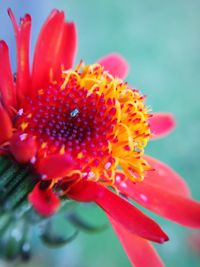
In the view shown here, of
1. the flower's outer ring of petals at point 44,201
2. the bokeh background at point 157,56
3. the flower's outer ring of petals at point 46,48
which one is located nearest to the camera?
the flower's outer ring of petals at point 44,201

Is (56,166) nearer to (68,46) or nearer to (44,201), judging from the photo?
(44,201)

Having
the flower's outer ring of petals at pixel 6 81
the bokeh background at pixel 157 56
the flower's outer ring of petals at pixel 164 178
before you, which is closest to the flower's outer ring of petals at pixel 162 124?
the flower's outer ring of petals at pixel 164 178

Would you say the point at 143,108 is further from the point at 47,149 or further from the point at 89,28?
the point at 89,28

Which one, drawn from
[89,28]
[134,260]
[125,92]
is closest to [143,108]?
[125,92]

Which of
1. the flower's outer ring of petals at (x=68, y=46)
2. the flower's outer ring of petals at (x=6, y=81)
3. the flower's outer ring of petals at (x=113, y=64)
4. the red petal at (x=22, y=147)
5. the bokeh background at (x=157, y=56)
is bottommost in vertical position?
the red petal at (x=22, y=147)

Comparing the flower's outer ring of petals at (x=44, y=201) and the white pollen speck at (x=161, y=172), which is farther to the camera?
the white pollen speck at (x=161, y=172)

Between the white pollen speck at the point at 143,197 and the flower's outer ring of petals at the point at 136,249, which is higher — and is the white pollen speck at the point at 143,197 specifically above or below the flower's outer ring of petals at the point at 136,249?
above

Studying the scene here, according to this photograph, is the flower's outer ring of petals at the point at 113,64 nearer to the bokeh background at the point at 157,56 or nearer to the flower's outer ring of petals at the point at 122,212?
the flower's outer ring of petals at the point at 122,212
